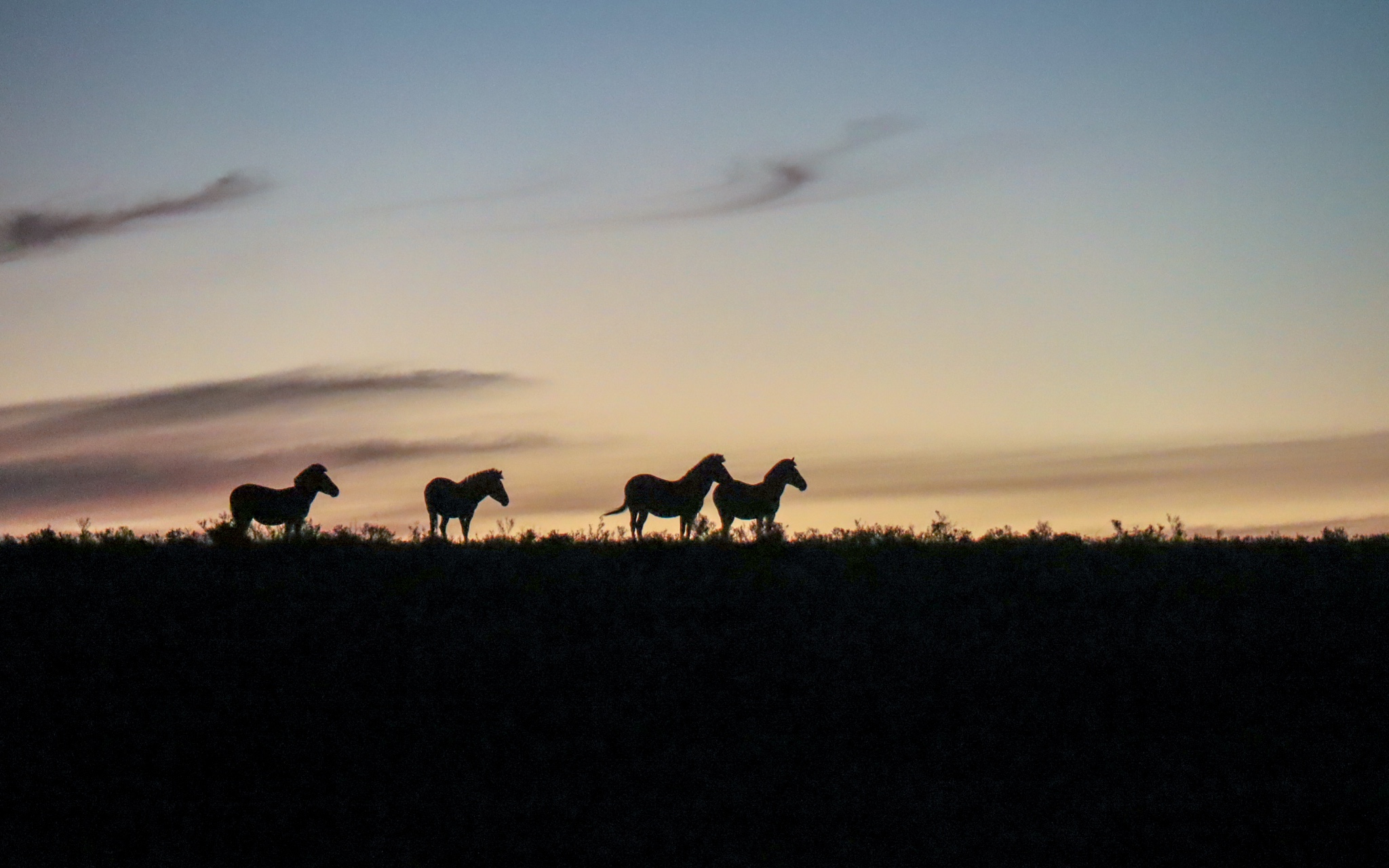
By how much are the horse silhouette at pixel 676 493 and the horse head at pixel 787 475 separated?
96cm

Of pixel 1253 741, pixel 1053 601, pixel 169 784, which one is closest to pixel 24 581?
pixel 169 784

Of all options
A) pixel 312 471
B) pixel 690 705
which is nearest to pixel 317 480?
pixel 312 471

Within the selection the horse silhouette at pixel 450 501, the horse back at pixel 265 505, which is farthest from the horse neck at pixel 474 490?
the horse back at pixel 265 505

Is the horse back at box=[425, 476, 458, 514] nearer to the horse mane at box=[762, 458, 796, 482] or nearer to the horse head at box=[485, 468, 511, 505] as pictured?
the horse head at box=[485, 468, 511, 505]

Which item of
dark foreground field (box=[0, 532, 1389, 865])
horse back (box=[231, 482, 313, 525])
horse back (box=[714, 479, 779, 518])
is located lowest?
dark foreground field (box=[0, 532, 1389, 865])

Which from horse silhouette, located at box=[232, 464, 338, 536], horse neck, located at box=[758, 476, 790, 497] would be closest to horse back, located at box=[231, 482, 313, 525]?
horse silhouette, located at box=[232, 464, 338, 536]

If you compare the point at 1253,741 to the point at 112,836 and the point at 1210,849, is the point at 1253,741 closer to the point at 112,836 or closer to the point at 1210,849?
the point at 1210,849

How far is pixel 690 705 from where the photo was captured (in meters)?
17.8

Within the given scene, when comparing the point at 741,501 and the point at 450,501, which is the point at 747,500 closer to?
the point at 741,501

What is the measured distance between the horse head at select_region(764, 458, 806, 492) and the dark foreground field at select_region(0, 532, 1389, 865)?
171 inches

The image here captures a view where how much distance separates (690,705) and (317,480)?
39.8 feet

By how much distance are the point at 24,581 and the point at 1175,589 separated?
1731 centimetres

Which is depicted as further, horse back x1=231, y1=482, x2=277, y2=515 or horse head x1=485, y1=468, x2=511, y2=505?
horse head x1=485, y1=468, x2=511, y2=505

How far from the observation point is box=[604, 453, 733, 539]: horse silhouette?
2745cm
